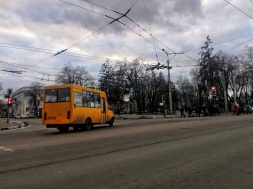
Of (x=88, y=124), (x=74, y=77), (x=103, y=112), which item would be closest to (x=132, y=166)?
(x=88, y=124)

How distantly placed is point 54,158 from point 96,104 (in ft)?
49.2

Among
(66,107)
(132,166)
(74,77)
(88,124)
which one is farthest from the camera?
(74,77)

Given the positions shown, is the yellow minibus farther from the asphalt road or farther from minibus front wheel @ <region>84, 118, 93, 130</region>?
the asphalt road

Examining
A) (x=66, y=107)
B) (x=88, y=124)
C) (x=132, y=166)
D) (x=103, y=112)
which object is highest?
(x=66, y=107)

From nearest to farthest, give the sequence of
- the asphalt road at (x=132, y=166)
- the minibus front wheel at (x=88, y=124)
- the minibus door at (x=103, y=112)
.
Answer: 1. the asphalt road at (x=132, y=166)
2. the minibus front wheel at (x=88, y=124)
3. the minibus door at (x=103, y=112)

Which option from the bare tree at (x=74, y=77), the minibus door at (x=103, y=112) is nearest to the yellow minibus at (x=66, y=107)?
the minibus door at (x=103, y=112)

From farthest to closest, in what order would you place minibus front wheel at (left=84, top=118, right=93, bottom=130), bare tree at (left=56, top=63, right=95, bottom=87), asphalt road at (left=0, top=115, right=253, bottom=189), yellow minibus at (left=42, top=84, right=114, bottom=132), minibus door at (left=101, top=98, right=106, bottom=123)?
bare tree at (left=56, top=63, right=95, bottom=87) → minibus door at (left=101, top=98, right=106, bottom=123) → minibus front wheel at (left=84, top=118, right=93, bottom=130) → yellow minibus at (left=42, top=84, right=114, bottom=132) → asphalt road at (left=0, top=115, right=253, bottom=189)

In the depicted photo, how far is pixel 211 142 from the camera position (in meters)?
12.9

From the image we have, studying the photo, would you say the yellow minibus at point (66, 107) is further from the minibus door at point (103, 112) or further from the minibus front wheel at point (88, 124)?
the minibus door at point (103, 112)

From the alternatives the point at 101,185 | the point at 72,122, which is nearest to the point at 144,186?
the point at 101,185

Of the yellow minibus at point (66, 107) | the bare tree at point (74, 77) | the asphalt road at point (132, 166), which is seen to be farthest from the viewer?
the bare tree at point (74, 77)

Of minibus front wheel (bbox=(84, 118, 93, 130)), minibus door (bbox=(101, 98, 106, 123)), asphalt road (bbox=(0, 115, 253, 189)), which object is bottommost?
asphalt road (bbox=(0, 115, 253, 189))

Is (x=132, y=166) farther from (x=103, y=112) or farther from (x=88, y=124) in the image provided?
(x=103, y=112)

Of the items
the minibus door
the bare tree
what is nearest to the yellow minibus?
the minibus door
